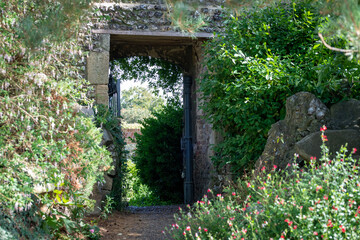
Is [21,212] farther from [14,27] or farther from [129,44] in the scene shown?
[129,44]

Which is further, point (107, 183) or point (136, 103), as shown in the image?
point (136, 103)

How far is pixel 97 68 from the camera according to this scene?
6.36 metres

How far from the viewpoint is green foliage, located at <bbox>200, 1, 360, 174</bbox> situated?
15.3ft

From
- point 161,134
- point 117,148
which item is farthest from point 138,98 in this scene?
point 117,148

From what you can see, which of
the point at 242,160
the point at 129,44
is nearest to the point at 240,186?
the point at 242,160

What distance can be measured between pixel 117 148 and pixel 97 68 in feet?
4.24

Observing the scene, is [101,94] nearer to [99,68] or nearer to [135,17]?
[99,68]

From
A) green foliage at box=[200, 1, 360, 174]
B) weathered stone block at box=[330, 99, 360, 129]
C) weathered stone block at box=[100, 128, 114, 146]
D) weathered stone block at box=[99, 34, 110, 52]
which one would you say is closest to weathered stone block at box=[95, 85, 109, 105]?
weathered stone block at box=[100, 128, 114, 146]

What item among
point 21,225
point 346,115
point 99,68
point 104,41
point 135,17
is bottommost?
point 21,225

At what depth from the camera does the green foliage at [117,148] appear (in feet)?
20.7

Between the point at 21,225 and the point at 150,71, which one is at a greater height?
the point at 150,71

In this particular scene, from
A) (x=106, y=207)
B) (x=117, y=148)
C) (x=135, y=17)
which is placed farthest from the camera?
(x=117, y=148)

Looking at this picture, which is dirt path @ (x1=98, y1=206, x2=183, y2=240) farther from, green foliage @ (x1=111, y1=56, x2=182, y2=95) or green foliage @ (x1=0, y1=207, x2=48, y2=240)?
green foliage @ (x1=111, y1=56, x2=182, y2=95)

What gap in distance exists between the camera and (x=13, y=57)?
13.6ft
